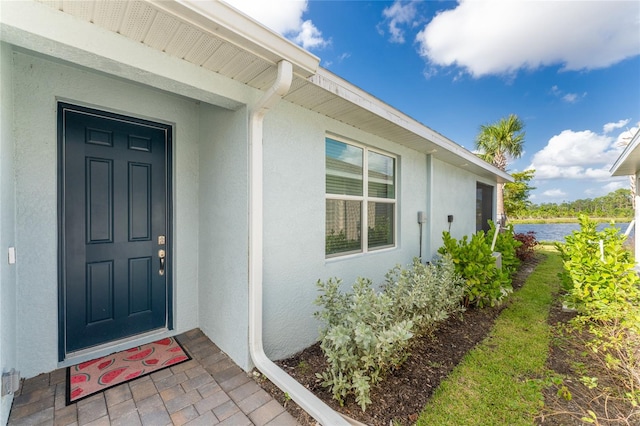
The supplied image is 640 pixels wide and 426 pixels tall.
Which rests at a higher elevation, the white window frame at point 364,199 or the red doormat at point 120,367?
the white window frame at point 364,199

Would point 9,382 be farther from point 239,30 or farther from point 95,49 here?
point 239,30

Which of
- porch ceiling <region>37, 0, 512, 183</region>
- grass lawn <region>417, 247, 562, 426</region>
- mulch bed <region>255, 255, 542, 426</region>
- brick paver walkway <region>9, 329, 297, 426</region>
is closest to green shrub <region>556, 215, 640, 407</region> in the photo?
grass lawn <region>417, 247, 562, 426</region>

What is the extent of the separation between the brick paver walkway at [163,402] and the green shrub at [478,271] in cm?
355

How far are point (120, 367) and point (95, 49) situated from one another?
2.74 meters

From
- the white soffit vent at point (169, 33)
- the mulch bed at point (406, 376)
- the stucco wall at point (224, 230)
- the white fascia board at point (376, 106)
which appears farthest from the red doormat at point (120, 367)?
the white fascia board at point (376, 106)

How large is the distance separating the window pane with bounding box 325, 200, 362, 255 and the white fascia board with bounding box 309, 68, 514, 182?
1.32 metres

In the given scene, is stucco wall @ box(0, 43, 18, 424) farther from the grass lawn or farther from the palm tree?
the palm tree

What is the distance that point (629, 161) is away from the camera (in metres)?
5.71

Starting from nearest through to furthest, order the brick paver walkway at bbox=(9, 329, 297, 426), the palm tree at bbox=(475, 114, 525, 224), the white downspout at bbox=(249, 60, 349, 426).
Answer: the brick paver walkway at bbox=(9, 329, 297, 426) → the white downspout at bbox=(249, 60, 349, 426) → the palm tree at bbox=(475, 114, 525, 224)

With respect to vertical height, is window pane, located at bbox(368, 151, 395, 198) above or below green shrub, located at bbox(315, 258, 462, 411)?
above

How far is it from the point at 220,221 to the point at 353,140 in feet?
7.31

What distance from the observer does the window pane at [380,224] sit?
4.33 m

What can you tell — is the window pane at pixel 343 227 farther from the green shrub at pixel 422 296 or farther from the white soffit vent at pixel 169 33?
the white soffit vent at pixel 169 33

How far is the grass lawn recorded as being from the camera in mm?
2141
